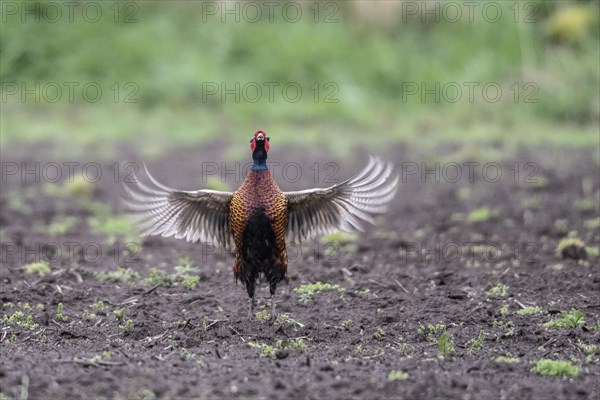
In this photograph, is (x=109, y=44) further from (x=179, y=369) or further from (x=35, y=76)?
(x=179, y=369)

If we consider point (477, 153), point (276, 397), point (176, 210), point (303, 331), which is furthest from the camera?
point (477, 153)

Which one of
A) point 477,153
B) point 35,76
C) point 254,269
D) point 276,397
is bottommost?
point 276,397

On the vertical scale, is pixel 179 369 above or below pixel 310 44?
below

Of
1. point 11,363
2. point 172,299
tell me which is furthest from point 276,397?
point 172,299

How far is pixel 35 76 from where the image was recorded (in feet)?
51.1

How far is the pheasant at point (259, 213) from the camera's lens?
6.30 m

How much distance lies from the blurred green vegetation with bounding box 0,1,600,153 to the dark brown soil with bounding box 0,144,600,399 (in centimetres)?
305

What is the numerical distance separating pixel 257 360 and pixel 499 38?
11.2 m

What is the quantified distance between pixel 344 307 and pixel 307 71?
9405mm

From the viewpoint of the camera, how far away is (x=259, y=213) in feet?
20.6

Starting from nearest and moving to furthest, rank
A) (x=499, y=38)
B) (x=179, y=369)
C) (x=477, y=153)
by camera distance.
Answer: (x=179, y=369) → (x=477, y=153) → (x=499, y=38)
